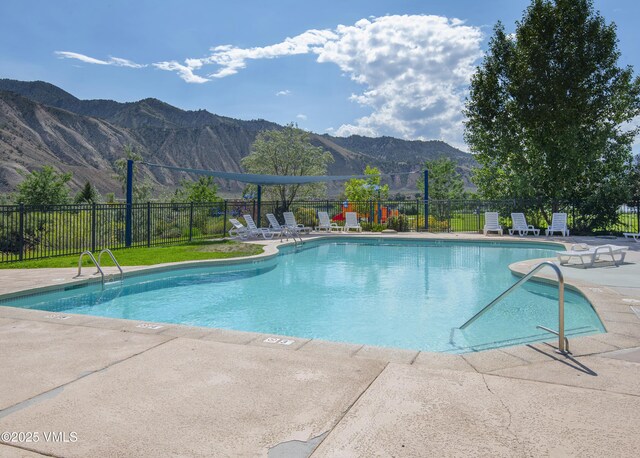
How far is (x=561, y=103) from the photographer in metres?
16.3

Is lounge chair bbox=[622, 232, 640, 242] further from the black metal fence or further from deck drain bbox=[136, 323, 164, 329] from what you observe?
deck drain bbox=[136, 323, 164, 329]

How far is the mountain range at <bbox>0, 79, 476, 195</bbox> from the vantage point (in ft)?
229

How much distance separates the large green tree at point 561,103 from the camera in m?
16.0

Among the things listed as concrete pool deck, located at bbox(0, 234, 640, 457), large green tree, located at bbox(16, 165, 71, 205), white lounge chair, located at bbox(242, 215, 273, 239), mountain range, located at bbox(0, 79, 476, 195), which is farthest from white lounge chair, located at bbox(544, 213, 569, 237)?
mountain range, located at bbox(0, 79, 476, 195)

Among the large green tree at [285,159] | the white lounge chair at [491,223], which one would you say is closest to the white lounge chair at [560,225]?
the white lounge chair at [491,223]

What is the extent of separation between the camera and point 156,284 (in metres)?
7.96

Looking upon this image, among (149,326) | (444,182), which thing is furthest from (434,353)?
(444,182)

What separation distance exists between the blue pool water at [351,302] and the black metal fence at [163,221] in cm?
408

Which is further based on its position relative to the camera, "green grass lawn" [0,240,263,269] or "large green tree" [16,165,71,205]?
"large green tree" [16,165,71,205]

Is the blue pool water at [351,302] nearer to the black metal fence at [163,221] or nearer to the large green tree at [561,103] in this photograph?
the black metal fence at [163,221]

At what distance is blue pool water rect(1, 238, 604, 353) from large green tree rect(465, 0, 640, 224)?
9.03 m

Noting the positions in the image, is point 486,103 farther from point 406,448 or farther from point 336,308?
point 406,448

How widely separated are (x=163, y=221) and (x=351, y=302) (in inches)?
396

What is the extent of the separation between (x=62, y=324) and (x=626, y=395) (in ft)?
15.4
